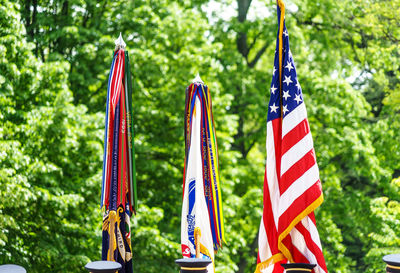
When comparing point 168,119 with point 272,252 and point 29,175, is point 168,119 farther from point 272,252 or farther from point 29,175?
point 272,252

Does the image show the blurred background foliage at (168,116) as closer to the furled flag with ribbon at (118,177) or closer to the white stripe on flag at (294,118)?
the furled flag with ribbon at (118,177)

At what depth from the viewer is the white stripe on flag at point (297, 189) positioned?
4293 millimetres

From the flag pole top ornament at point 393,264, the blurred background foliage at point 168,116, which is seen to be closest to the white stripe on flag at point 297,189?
the flag pole top ornament at point 393,264

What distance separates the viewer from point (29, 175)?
10.0m

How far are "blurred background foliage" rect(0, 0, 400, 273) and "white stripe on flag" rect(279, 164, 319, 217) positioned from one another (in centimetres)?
553

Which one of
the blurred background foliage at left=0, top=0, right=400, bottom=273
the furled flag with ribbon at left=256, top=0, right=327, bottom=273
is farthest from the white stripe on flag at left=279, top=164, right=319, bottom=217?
the blurred background foliage at left=0, top=0, right=400, bottom=273

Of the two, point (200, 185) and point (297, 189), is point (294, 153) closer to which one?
point (297, 189)

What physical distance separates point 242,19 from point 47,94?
28.1ft

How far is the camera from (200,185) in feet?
17.4

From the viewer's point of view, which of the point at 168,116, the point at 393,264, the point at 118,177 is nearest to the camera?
the point at 393,264

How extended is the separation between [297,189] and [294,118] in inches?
22.6

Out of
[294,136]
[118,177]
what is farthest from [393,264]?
[118,177]

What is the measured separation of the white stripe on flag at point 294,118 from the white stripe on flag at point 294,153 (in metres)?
0.14

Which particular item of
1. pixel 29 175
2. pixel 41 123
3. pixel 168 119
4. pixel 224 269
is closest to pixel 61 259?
pixel 29 175
